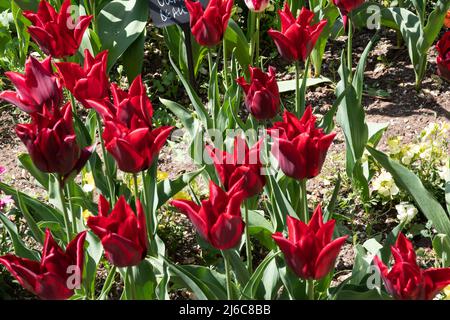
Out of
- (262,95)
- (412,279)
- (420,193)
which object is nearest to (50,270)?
(412,279)

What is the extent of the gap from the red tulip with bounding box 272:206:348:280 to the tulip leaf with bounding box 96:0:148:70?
1695mm

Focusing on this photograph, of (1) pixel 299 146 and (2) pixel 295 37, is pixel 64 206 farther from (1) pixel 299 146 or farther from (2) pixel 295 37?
(2) pixel 295 37

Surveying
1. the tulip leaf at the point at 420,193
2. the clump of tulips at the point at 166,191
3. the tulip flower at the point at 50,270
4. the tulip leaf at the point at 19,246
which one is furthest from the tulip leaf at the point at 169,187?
the tulip flower at the point at 50,270

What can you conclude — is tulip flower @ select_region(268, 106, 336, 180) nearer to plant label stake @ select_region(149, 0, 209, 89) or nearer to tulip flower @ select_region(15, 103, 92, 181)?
tulip flower @ select_region(15, 103, 92, 181)

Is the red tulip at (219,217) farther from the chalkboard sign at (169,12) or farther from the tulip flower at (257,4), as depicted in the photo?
the chalkboard sign at (169,12)

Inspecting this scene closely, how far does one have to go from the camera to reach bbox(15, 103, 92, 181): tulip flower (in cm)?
169

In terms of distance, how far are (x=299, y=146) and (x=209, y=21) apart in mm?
718

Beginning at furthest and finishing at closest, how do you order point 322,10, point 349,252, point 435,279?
point 322,10
point 349,252
point 435,279

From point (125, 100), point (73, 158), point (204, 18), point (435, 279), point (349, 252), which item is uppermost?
point (204, 18)

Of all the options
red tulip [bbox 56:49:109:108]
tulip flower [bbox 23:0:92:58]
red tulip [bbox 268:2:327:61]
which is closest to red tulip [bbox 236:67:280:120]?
red tulip [bbox 268:2:327:61]
